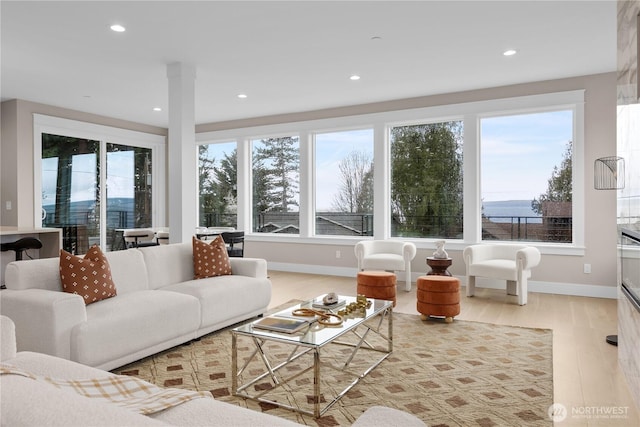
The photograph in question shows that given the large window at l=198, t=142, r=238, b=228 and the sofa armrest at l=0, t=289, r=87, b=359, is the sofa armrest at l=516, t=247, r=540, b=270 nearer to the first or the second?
the sofa armrest at l=0, t=289, r=87, b=359

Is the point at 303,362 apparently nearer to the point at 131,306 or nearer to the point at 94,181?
the point at 131,306

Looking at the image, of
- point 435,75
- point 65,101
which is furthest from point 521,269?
point 65,101

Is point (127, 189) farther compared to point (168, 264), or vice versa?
point (127, 189)

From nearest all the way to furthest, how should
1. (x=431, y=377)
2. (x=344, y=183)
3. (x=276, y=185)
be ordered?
1. (x=431, y=377)
2. (x=344, y=183)
3. (x=276, y=185)

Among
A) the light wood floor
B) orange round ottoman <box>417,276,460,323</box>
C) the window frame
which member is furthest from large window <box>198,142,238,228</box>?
orange round ottoman <box>417,276,460,323</box>

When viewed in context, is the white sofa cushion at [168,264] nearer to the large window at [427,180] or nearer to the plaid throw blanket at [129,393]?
the plaid throw blanket at [129,393]

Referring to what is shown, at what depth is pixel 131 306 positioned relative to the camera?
9.97 feet

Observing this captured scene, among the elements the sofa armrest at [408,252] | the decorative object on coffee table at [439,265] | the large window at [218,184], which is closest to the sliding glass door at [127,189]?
the large window at [218,184]

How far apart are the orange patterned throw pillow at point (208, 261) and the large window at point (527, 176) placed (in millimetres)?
3781

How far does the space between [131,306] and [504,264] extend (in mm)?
4056

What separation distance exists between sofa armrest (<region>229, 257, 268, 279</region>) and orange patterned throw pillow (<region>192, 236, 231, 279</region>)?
0.12 m

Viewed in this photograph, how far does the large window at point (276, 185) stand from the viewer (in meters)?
7.68

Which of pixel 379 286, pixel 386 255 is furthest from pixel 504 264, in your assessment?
pixel 379 286

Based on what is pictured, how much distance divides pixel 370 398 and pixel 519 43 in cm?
370
